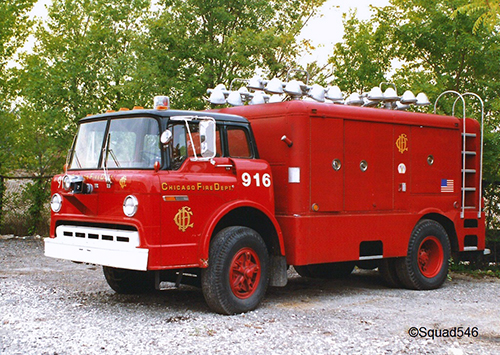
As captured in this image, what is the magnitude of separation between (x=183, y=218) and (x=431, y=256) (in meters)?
4.96

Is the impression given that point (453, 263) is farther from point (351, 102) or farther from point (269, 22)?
point (269, 22)

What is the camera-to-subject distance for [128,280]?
931cm

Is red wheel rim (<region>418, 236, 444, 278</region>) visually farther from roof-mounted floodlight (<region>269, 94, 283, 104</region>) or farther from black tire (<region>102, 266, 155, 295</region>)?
black tire (<region>102, 266, 155, 295</region>)

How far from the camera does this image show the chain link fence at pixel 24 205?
18.2 m

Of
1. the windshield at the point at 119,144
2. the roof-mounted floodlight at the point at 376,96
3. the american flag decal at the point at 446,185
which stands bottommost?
the american flag decal at the point at 446,185

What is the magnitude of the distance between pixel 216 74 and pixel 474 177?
27.7 feet

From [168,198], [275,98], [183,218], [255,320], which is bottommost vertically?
[255,320]

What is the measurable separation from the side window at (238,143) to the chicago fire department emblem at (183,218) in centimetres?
116

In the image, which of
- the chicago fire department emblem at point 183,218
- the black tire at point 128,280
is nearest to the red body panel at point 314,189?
the chicago fire department emblem at point 183,218

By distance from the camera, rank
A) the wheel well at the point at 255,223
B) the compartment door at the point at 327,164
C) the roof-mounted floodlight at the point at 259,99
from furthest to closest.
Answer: the roof-mounted floodlight at the point at 259,99 → the compartment door at the point at 327,164 → the wheel well at the point at 255,223

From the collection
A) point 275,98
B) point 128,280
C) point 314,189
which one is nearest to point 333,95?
point 275,98

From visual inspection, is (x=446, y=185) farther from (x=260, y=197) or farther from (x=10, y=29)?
(x=10, y=29)

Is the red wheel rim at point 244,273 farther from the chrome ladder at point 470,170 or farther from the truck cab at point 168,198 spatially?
the chrome ladder at point 470,170

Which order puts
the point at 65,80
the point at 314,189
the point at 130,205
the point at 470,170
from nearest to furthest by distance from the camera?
the point at 130,205
the point at 314,189
the point at 470,170
the point at 65,80
